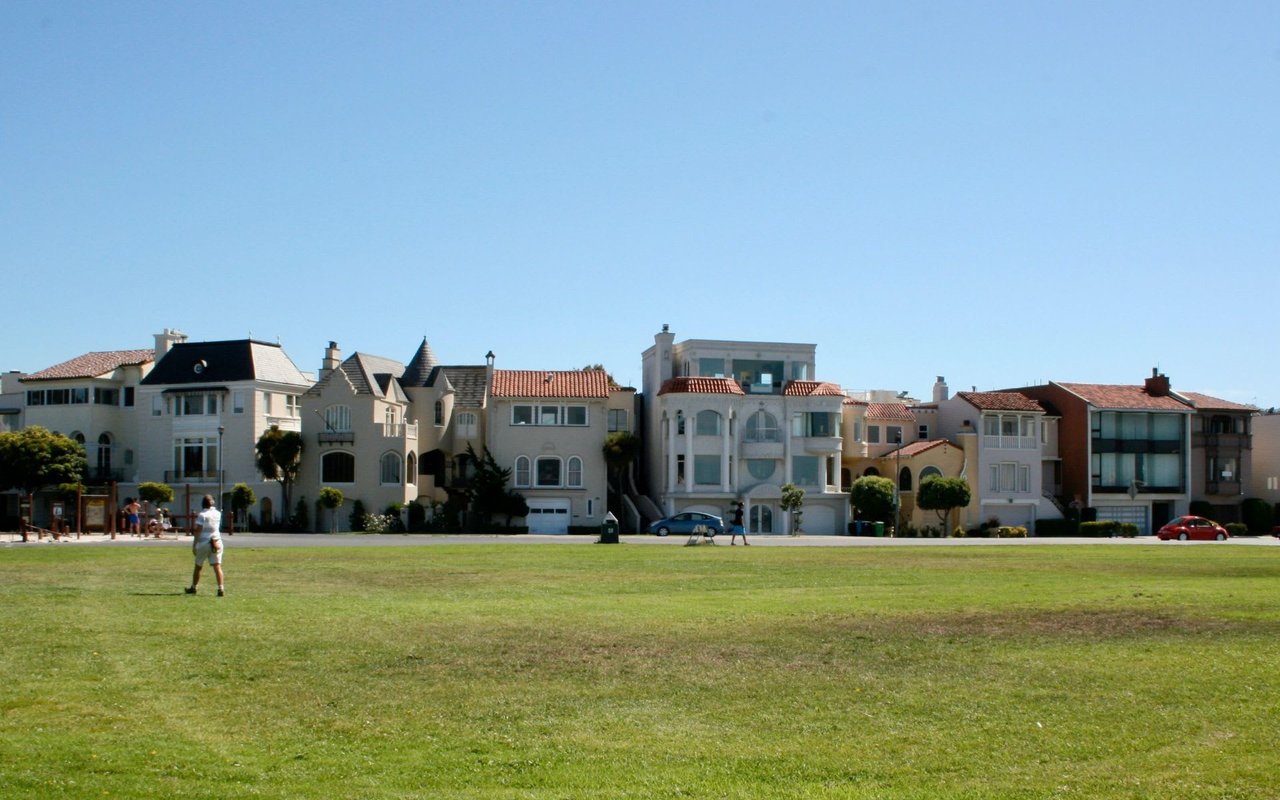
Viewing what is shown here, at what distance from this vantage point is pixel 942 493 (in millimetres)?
80000

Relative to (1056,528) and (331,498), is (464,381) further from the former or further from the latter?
(1056,528)

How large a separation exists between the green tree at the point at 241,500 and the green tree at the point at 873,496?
37.1 metres

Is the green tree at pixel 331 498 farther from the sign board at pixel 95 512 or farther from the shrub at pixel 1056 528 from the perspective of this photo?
the shrub at pixel 1056 528

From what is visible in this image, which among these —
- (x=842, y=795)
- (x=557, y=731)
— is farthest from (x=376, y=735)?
(x=842, y=795)

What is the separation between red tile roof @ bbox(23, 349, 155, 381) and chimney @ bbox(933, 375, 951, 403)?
58.6 metres

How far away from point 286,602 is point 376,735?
1186 cm

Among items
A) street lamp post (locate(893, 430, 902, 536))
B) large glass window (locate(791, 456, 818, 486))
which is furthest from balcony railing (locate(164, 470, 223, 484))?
street lamp post (locate(893, 430, 902, 536))

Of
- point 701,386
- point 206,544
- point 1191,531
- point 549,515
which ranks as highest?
point 701,386

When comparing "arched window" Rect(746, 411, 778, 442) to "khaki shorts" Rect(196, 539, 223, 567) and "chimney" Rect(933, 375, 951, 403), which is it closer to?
"chimney" Rect(933, 375, 951, 403)

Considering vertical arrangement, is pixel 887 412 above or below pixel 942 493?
above

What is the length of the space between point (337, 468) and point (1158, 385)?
60133mm

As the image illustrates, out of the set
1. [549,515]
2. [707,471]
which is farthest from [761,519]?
[549,515]

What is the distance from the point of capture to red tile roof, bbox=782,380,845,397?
83.6 metres

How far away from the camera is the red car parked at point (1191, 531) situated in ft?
246
